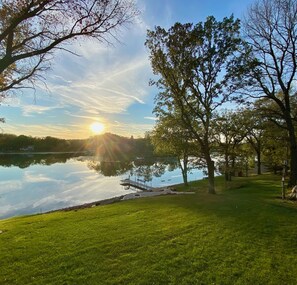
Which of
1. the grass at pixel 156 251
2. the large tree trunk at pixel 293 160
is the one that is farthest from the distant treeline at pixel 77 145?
the grass at pixel 156 251

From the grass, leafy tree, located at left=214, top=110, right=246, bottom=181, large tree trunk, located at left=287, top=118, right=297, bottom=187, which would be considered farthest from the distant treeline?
the grass

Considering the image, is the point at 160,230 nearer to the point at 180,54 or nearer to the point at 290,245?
the point at 290,245

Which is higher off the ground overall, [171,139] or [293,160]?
[171,139]

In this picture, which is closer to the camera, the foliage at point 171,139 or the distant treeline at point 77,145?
the foliage at point 171,139

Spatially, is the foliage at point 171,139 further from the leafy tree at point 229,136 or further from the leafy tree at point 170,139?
the leafy tree at point 229,136

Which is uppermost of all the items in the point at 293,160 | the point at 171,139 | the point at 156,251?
the point at 171,139

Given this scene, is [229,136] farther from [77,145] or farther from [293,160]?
[77,145]

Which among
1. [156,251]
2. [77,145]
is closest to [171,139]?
[156,251]

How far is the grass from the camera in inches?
152

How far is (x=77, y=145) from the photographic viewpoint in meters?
140

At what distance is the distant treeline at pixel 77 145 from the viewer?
103 meters

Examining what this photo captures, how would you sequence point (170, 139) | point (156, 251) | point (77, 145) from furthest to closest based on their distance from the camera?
point (77, 145)
point (170, 139)
point (156, 251)

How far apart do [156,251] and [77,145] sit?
142 metres

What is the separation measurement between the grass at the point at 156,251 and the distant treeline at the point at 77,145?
8398 centimetres
